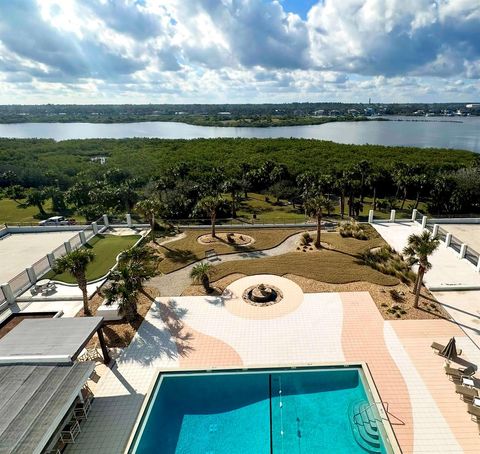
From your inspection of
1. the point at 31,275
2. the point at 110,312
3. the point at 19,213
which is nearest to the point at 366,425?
the point at 110,312

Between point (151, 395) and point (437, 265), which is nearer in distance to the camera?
point (151, 395)

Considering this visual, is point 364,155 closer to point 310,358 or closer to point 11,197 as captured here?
point 310,358

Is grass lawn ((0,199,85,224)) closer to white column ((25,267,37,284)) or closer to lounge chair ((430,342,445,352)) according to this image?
white column ((25,267,37,284))

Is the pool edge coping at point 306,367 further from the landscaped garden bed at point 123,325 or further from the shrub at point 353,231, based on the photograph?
the shrub at point 353,231

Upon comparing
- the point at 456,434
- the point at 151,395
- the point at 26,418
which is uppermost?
the point at 26,418

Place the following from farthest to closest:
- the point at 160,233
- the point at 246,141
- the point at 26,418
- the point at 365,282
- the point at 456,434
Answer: the point at 246,141
the point at 160,233
the point at 365,282
the point at 456,434
the point at 26,418

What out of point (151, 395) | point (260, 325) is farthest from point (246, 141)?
point (151, 395)

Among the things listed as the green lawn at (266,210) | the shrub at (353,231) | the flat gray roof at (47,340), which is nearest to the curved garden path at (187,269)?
the shrub at (353,231)
